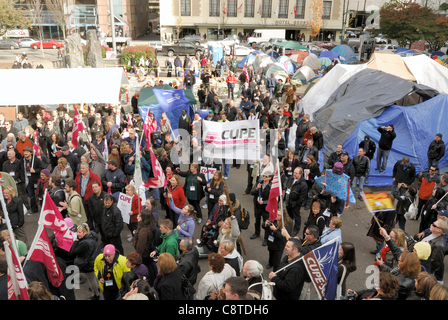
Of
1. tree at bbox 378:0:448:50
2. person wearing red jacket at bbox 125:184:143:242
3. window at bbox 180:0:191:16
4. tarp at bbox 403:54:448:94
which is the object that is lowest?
person wearing red jacket at bbox 125:184:143:242

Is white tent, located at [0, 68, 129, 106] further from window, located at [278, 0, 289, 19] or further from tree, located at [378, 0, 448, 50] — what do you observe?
window, located at [278, 0, 289, 19]

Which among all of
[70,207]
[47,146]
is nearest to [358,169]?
[70,207]

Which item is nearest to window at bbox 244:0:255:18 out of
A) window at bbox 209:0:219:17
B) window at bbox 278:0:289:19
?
window at bbox 278:0:289:19

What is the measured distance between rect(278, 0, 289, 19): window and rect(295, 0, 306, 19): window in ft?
5.10

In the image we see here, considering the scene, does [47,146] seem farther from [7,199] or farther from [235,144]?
[235,144]

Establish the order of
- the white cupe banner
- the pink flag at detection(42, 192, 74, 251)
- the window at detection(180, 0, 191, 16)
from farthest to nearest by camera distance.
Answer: the window at detection(180, 0, 191, 16) < the white cupe banner < the pink flag at detection(42, 192, 74, 251)

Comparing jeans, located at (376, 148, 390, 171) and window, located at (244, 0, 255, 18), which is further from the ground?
window, located at (244, 0, 255, 18)

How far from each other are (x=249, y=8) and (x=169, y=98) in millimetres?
49810

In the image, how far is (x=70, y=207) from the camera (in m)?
7.18

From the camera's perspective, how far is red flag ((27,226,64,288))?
Result: 16.4ft

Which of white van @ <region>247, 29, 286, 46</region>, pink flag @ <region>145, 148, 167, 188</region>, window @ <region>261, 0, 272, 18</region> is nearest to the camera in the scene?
pink flag @ <region>145, 148, 167, 188</region>

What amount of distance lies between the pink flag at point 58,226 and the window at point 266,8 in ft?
Answer: 193

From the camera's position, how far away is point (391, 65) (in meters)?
15.0
